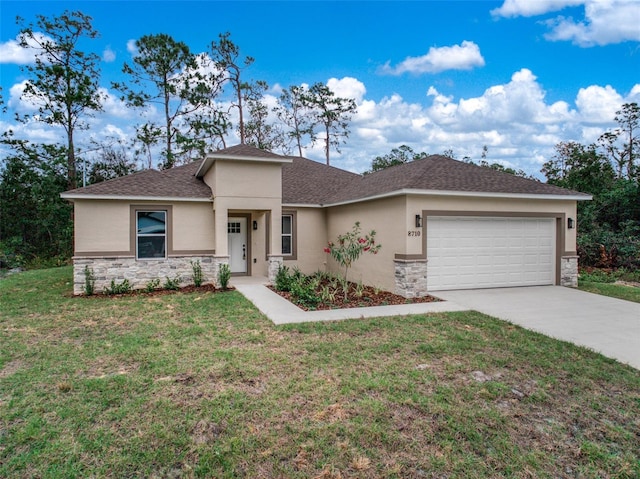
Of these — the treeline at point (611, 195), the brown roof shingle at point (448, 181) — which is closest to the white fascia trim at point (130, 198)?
the brown roof shingle at point (448, 181)

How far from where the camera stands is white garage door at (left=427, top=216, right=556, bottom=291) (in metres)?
10.3

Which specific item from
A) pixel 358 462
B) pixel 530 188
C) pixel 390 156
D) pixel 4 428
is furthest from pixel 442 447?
pixel 390 156

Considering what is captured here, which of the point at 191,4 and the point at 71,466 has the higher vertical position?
the point at 191,4

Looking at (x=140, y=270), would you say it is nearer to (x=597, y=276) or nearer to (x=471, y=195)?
(x=471, y=195)

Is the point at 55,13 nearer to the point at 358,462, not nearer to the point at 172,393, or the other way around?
the point at 172,393

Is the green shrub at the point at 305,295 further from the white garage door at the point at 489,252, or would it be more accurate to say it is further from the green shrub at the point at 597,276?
the green shrub at the point at 597,276

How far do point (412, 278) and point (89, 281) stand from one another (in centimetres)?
914

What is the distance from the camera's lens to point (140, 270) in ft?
37.5

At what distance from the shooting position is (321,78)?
87.5ft

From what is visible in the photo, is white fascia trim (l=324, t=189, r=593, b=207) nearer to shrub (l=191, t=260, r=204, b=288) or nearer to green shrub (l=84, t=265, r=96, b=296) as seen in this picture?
shrub (l=191, t=260, r=204, b=288)

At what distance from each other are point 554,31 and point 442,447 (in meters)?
14.1

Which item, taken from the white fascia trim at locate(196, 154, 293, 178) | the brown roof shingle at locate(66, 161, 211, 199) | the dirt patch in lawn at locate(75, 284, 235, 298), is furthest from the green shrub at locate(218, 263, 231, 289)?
the white fascia trim at locate(196, 154, 293, 178)

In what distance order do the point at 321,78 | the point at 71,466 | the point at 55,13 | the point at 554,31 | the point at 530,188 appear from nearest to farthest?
the point at 71,466
the point at 530,188
the point at 554,31
the point at 55,13
the point at 321,78

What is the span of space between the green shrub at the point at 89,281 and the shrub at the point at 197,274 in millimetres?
2769
